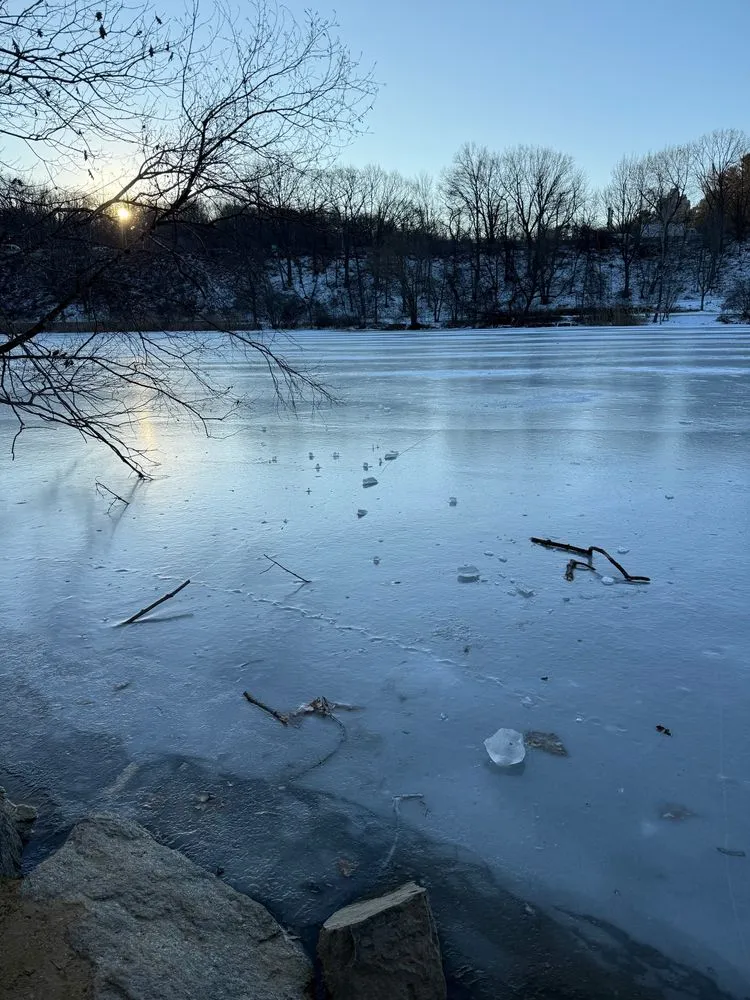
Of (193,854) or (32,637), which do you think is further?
(32,637)

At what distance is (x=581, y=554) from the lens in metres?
4.25

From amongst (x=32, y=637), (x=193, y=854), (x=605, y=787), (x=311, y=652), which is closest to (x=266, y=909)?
(x=193, y=854)

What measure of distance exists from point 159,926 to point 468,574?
8.51 ft

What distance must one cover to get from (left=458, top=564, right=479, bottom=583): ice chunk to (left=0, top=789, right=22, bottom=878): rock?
8.37 feet

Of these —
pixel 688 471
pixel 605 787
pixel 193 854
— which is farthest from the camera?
pixel 688 471

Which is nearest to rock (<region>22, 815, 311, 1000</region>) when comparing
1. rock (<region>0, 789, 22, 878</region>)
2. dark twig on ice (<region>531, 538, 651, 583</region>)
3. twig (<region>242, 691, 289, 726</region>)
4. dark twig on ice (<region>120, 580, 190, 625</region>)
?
rock (<region>0, 789, 22, 878</region>)

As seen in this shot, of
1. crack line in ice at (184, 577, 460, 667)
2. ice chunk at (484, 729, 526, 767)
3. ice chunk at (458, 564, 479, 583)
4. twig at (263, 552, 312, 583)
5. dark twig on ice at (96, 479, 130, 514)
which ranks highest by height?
dark twig on ice at (96, 479, 130, 514)

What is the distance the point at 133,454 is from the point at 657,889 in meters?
7.08

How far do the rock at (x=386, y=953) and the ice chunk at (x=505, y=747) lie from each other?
78cm

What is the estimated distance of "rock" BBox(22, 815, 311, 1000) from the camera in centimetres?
169

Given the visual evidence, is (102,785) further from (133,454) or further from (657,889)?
(133,454)

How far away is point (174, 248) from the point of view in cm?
325

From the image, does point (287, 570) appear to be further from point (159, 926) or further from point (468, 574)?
point (159, 926)

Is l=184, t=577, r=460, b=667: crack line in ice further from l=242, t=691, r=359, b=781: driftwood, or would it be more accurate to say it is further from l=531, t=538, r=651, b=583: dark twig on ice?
l=531, t=538, r=651, b=583: dark twig on ice
